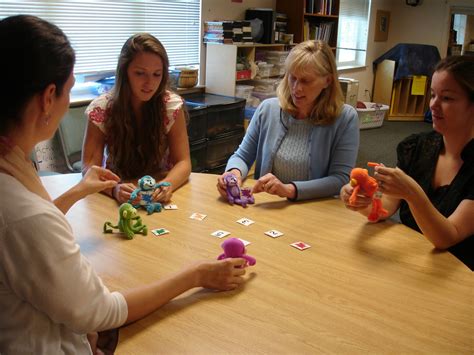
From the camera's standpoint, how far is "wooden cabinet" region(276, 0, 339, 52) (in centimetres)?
498

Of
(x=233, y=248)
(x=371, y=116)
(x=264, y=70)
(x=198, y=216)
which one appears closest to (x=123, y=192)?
(x=198, y=216)

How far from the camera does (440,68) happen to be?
1.66m

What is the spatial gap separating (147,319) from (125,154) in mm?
1105

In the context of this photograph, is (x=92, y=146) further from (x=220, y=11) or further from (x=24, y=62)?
(x=220, y=11)

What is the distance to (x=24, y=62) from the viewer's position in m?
0.79

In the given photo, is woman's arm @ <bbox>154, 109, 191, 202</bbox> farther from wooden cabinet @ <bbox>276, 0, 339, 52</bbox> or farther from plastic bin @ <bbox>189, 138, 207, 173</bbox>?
wooden cabinet @ <bbox>276, 0, 339, 52</bbox>

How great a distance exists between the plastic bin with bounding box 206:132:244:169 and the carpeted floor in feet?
5.43

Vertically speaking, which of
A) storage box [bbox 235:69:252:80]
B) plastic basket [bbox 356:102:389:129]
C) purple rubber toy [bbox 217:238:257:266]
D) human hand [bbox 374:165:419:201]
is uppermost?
storage box [bbox 235:69:252:80]

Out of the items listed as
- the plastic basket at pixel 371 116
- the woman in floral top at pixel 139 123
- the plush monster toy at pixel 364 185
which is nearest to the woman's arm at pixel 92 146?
the woman in floral top at pixel 139 123

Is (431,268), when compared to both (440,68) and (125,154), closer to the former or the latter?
(440,68)

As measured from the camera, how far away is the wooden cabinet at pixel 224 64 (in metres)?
4.23

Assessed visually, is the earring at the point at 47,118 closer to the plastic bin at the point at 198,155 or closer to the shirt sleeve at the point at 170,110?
the shirt sleeve at the point at 170,110

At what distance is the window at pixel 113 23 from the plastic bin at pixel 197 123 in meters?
0.73

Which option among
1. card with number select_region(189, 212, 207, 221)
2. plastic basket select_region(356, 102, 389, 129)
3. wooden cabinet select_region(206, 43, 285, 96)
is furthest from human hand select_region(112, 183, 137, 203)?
plastic basket select_region(356, 102, 389, 129)
